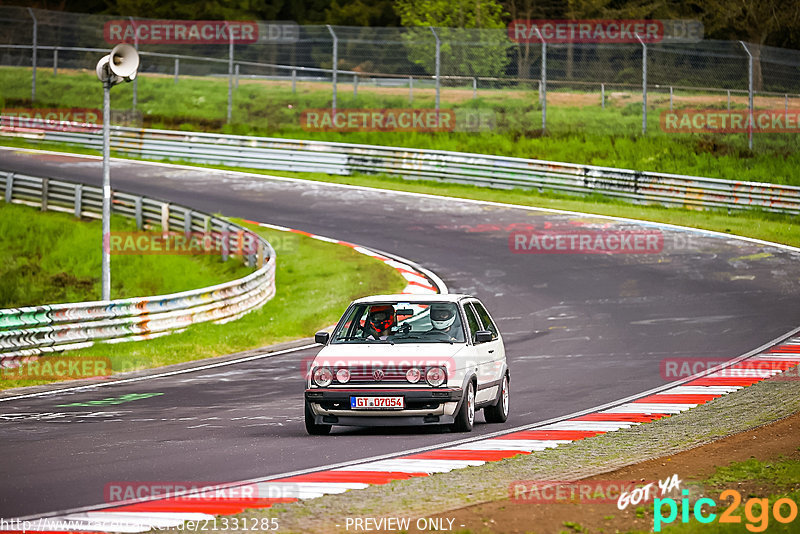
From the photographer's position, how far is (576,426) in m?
11.6

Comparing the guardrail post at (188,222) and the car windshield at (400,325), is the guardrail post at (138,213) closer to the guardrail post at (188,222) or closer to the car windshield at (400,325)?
the guardrail post at (188,222)

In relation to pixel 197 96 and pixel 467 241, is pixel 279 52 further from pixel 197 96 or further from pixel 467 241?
pixel 467 241

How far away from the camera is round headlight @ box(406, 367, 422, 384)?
1094 cm

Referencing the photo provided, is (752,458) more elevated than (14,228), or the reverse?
(752,458)

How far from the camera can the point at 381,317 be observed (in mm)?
12078

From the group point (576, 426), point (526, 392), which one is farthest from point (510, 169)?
point (576, 426)

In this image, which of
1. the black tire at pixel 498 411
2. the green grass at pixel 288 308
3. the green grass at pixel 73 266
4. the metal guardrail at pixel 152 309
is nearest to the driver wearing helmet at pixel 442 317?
the black tire at pixel 498 411

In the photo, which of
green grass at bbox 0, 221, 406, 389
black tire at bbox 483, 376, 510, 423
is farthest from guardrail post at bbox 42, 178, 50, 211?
black tire at bbox 483, 376, 510, 423

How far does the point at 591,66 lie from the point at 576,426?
2506 centimetres

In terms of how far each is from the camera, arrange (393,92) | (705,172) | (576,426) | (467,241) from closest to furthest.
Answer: (576,426)
(467,241)
(705,172)
(393,92)

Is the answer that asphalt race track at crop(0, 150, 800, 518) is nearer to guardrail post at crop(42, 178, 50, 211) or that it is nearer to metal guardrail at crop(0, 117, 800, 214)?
metal guardrail at crop(0, 117, 800, 214)

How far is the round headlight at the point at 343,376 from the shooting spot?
36.2ft

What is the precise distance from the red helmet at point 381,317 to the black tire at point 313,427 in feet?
4.14

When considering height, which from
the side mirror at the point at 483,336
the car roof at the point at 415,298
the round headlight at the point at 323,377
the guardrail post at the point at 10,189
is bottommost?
the guardrail post at the point at 10,189
